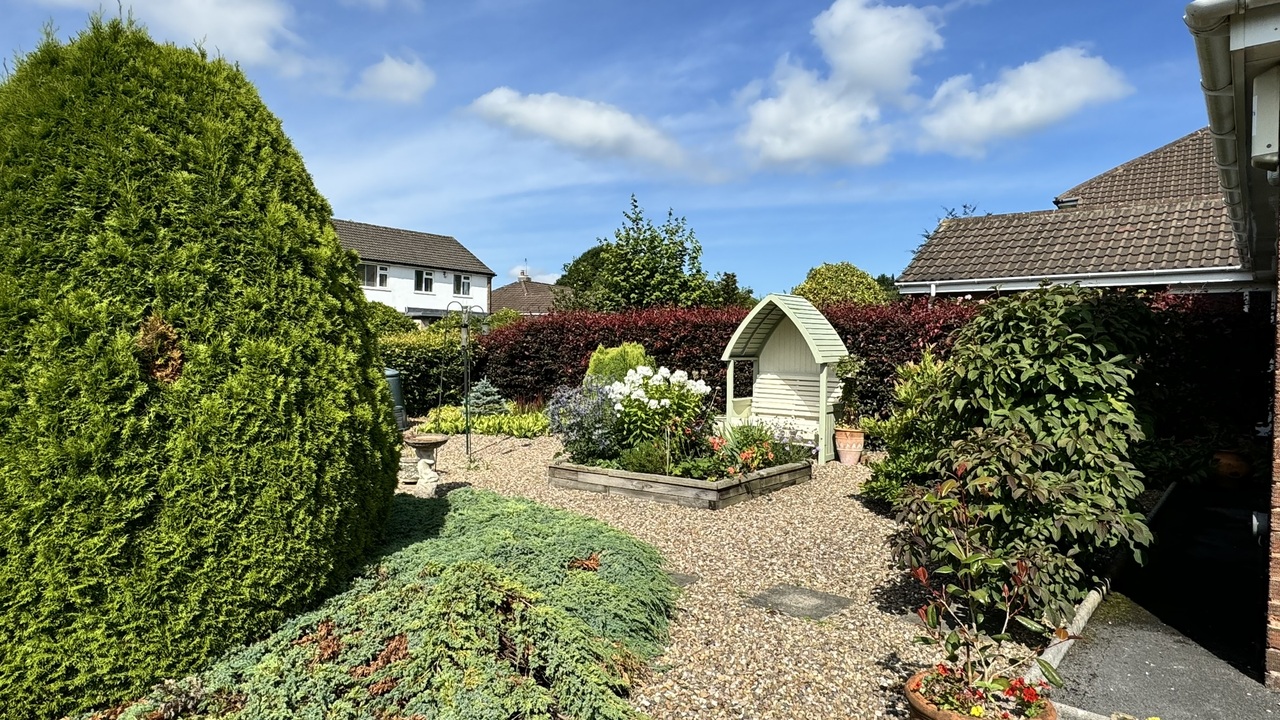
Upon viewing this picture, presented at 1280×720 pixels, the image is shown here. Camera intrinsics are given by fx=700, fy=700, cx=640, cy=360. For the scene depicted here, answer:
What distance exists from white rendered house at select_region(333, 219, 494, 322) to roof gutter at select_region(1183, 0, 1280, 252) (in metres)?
31.9

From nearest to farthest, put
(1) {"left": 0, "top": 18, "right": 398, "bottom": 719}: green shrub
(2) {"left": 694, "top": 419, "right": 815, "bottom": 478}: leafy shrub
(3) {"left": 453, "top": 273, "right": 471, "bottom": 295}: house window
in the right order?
1. (1) {"left": 0, "top": 18, "right": 398, "bottom": 719}: green shrub
2. (2) {"left": 694, "top": 419, "right": 815, "bottom": 478}: leafy shrub
3. (3) {"left": 453, "top": 273, "right": 471, "bottom": 295}: house window

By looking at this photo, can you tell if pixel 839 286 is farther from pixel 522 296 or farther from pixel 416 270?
pixel 522 296

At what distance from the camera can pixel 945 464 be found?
437cm

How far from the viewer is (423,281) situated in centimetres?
3897

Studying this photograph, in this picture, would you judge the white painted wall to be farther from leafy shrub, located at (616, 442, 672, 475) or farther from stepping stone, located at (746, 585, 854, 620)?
stepping stone, located at (746, 585, 854, 620)

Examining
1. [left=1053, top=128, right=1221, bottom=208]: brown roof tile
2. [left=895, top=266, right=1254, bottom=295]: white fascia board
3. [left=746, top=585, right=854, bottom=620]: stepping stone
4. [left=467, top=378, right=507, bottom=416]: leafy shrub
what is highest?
[left=1053, top=128, right=1221, bottom=208]: brown roof tile

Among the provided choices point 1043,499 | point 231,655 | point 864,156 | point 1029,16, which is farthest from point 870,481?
point 864,156

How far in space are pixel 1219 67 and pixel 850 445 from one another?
6759mm

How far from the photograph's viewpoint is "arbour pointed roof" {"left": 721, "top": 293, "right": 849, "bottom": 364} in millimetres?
9430

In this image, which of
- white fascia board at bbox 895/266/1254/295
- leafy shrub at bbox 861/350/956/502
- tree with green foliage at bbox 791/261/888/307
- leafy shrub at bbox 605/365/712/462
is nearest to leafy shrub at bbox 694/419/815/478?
leafy shrub at bbox 605/365/712/462

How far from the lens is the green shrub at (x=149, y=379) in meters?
2.63

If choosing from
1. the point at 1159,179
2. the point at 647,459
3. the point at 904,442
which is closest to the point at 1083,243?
the point at 1159,179

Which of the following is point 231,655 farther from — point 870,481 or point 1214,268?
point 1214,268

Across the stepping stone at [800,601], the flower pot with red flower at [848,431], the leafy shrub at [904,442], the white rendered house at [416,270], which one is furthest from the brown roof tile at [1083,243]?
the white rendered house at [416,270]
